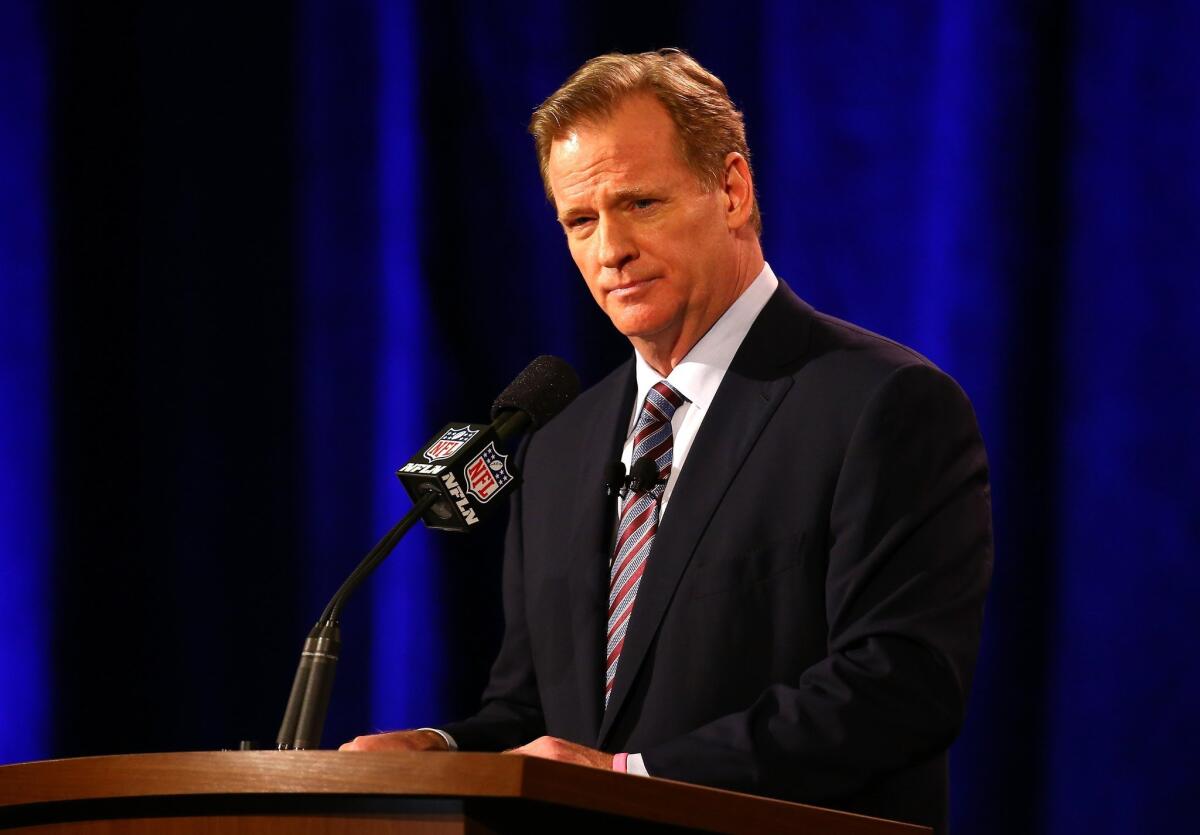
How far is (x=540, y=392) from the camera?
71.9 inches

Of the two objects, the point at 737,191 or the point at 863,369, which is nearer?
the point at 863,369

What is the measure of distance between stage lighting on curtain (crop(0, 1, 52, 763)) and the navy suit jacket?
1179mm

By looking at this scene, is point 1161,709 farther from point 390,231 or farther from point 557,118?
point 390,231

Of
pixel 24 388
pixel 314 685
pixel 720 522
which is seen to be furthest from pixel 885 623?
pixel 24 388

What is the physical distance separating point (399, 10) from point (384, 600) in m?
1.16

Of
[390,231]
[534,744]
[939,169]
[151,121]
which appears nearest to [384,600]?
[390,231]

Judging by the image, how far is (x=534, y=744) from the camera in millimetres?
1604

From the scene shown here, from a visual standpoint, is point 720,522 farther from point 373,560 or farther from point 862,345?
point 373,560

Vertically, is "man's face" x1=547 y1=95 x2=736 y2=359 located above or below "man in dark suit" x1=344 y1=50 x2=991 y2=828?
above

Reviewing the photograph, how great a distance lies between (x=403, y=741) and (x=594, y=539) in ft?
1.33

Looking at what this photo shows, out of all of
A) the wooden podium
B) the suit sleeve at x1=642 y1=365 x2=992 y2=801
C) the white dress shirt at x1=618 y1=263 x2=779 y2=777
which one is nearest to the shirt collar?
the white dress shirt at x1=618 y1=263 x2=779 y2=777

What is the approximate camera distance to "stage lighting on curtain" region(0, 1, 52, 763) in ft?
9.69

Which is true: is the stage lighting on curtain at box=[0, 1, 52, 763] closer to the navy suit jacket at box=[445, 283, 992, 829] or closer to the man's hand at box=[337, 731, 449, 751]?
the navy suit jacket at box=[445, 283, 992, 829]

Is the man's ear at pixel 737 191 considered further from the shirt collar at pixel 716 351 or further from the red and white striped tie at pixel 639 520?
the red and white striped tie at pixel 639 520
